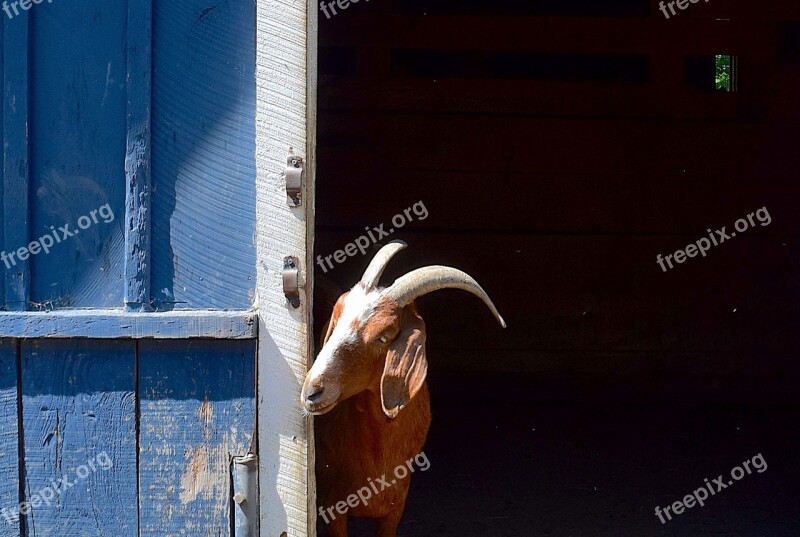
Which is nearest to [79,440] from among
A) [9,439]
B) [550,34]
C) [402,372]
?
[9,439]

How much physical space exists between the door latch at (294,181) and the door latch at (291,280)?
17 centimetres

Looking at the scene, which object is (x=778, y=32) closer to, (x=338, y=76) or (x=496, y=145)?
(x=496, y=145)

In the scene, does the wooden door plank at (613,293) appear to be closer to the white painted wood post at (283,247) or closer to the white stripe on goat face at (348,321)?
the white stripe on goat face at (348,321)

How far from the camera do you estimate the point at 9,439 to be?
269 cm

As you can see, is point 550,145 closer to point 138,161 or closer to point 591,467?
point 591,467

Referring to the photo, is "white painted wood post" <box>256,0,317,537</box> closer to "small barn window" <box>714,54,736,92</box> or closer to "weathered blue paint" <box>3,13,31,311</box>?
"weathered blue paint" <box>3,13,31,311</box>

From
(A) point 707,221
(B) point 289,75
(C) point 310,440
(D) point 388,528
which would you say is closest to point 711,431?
(A) point 707,221

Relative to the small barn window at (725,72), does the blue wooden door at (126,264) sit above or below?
below

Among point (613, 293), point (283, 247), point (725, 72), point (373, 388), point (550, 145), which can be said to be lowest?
point (373, 388)

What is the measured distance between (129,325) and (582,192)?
4.68 meters

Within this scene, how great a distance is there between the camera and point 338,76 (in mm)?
6512

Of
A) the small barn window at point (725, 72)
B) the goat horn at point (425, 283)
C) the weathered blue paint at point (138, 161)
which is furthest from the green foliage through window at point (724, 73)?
the weathered blue paint at point (138, 161)

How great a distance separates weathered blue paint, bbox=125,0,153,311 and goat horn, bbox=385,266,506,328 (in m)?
0.75

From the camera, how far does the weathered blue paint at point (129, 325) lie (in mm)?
2611
